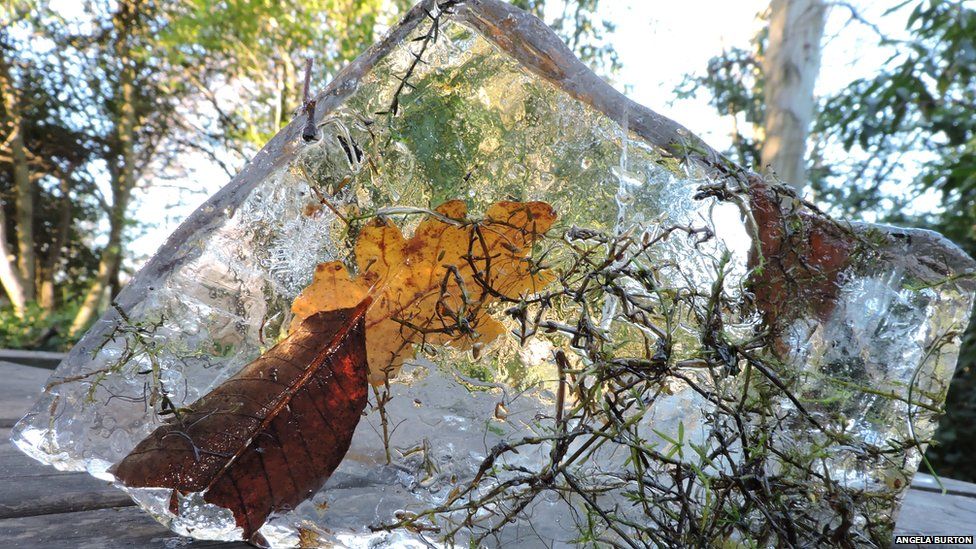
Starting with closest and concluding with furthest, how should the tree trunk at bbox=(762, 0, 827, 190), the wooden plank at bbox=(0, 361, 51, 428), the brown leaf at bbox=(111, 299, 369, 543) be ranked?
the brown leaf at bbox=(111, 299, 369, 543) < the wooden plank at bbox=(0, 361, 51, 428) < the tree trunk at bbox=(762, 0, 827, 190)

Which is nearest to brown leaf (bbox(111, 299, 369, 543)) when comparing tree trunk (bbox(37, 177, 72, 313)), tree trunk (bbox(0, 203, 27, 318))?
tree trunk (bbox(0, 203, 27, 318))

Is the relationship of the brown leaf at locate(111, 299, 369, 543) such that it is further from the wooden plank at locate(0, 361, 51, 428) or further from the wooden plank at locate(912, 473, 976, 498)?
the wooden plank at locate(912, 473, 976, 498)

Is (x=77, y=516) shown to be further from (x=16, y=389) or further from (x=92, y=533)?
(x=16, y=389)

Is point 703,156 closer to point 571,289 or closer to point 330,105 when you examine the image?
point 571,289

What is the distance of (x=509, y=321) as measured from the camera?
2.16 feet

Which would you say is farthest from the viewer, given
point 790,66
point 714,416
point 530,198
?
point 790,66

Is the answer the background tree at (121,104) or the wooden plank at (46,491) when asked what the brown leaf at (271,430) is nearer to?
the wooden plank at (46,491)

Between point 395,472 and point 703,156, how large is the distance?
47cm

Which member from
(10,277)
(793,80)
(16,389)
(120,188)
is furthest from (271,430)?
(120,188)

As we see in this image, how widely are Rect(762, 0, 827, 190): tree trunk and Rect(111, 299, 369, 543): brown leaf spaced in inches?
79.0

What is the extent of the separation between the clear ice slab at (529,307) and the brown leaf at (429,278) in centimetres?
1

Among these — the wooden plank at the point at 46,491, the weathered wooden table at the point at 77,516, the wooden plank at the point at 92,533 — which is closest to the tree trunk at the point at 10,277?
the weathered wooden table at the point at 77,516

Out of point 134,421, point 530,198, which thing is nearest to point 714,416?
point 530,198

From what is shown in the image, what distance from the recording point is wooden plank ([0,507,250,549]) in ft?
1.93
